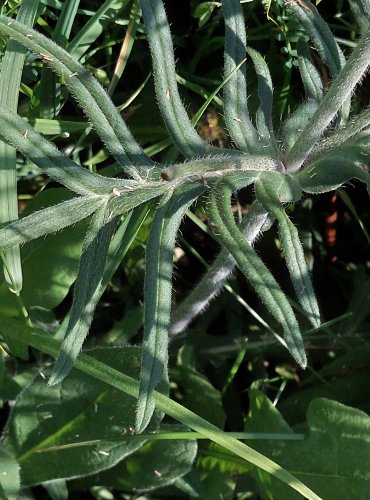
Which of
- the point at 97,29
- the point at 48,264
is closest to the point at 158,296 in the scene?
the point at 48,264

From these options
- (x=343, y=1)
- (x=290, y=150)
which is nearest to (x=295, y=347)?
(x=290, y=150)

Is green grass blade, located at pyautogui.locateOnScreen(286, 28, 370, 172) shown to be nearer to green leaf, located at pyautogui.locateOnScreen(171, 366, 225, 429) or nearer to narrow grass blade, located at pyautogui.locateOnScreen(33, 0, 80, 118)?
narrow grass blade, located at pyautogui.locateOnScreen(33, 0, 80, 118)

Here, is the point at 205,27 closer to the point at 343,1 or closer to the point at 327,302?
the point at 343,1

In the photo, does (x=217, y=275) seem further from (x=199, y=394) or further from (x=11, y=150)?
(x=11, y=150)

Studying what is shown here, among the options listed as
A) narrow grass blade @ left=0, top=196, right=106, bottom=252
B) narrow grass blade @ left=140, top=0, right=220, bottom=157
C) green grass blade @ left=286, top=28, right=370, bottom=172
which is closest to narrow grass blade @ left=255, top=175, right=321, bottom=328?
green grass blade @ left=286, top=28, right=370, bottom=172

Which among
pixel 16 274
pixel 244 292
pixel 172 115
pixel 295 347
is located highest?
pixel 172 115
